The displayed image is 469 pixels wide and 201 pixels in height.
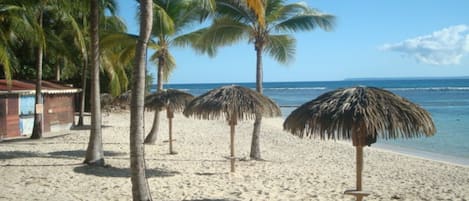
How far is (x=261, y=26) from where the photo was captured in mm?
11898

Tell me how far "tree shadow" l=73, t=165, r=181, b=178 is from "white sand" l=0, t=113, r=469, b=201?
0.06 ft

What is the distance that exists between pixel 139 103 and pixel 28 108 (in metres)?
12.9

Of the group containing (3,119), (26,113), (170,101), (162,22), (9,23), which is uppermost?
(162,22)

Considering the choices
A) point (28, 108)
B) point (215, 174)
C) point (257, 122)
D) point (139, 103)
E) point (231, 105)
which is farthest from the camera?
point (28, 108)

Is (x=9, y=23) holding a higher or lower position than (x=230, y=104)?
higher

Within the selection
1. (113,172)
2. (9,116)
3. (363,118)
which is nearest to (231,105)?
(113,172)

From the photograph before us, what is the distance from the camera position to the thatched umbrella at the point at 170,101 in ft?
42.2

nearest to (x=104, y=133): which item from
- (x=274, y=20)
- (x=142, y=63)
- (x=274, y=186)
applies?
(x=274, y=20)

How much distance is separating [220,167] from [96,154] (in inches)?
113

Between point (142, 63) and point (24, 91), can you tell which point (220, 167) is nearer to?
point (142, 63)

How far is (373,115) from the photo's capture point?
6121 mm

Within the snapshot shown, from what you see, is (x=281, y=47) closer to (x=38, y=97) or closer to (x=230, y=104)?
(x=230, y=104)

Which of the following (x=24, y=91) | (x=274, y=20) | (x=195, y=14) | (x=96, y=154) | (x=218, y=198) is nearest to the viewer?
(x=218, y=198)

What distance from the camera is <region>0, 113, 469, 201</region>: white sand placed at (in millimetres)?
8031
